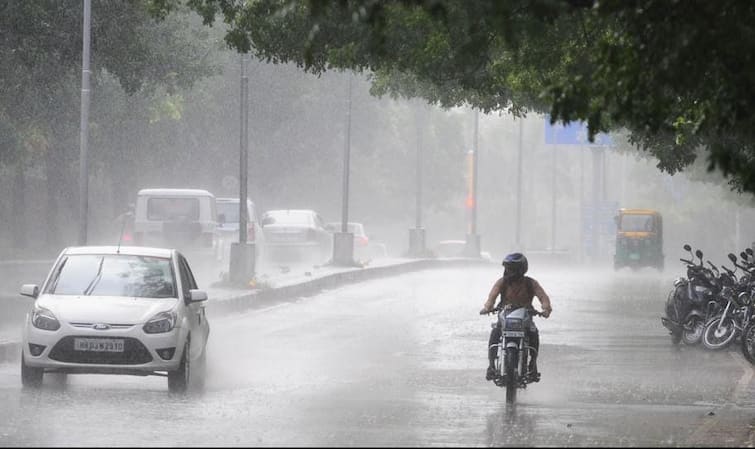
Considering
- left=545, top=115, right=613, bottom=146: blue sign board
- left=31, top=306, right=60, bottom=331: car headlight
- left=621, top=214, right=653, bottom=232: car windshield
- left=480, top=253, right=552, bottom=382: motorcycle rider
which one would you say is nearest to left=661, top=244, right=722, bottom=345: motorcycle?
left=480, top=253, right=552, bottom=382: motorcycle rider

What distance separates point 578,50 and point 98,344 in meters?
6.63

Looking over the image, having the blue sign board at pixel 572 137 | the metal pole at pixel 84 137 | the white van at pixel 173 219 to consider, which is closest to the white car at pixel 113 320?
the metal pole at pixel 84 137

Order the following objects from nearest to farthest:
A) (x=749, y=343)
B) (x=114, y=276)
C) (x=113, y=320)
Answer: (x=113, y=320), (x=114, y=276), (x=749, y=343)

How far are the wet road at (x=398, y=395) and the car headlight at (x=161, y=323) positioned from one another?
58cm

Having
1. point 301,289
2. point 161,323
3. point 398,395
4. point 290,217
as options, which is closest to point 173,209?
point 301,289

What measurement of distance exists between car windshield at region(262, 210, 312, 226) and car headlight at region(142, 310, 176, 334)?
3678 cm

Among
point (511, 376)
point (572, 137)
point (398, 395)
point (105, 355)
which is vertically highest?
point (572, 137)

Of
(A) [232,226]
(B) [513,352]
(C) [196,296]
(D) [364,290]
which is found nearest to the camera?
(B) [513,352]

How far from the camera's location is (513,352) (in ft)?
50.5

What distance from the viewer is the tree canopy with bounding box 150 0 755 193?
1075 centimetres

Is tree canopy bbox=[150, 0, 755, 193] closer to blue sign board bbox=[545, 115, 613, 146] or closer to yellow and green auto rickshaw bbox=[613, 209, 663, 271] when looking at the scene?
yellow and green auto rickshaw bbox=[613, 209, 663, 271]

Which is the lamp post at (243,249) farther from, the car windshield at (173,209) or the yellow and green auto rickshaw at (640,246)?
the yellow and green auto rickshaw at (640,246)

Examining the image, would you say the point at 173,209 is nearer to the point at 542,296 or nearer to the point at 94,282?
the point at 94,282

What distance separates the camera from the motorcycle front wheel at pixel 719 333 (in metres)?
22.3
